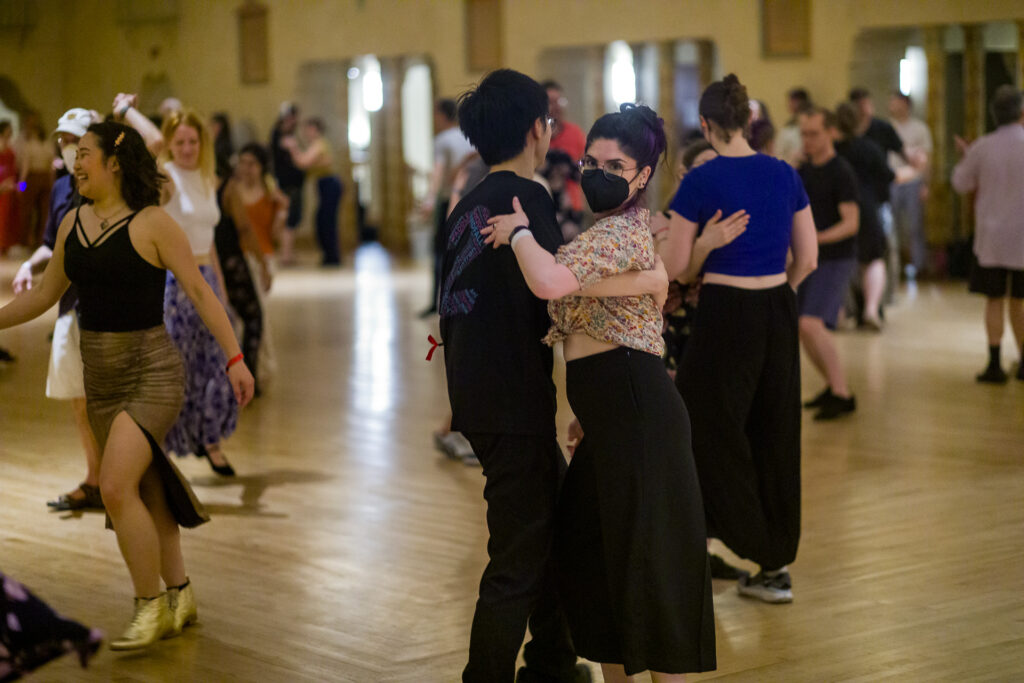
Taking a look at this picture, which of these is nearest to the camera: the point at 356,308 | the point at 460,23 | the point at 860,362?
the point at 860,362

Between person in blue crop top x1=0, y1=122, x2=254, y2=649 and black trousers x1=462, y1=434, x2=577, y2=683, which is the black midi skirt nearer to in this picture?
black trousers x1=462, y1=434, x2=577, y2=683

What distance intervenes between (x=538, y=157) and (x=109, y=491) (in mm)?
1640

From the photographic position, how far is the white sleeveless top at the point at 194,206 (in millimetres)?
5965

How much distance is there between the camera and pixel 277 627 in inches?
161

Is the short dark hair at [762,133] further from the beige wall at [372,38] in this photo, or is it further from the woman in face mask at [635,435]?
the beige wall at [372,38]

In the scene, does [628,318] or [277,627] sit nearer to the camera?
[628,318]

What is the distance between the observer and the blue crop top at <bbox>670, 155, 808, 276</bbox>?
4195 mm

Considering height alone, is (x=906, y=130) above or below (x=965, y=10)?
below

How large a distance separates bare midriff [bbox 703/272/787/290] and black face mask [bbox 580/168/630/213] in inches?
48.1

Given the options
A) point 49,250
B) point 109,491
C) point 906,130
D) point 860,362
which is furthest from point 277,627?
point 906,130

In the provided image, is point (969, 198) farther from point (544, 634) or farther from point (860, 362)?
point (544, 634)

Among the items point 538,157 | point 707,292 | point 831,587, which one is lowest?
point 831,587

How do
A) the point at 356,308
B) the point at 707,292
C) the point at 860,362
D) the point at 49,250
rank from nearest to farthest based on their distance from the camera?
the point at 707,292
the point at 49,250
the point at 860,362
the point at 356,308

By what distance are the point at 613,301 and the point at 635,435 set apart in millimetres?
307
